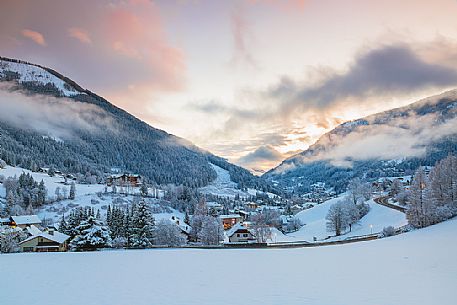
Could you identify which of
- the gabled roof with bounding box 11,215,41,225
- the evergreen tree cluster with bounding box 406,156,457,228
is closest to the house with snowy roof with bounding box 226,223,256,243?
the evergreen tree cluster with bounding box 406,156,457,228

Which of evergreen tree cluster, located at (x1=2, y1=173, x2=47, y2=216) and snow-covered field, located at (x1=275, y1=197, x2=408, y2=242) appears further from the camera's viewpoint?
evergreen tree cluster, located at (x1=2, y1=173, x2=47, y2=216)

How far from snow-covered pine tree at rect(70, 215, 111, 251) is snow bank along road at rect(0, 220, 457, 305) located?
7015 mm

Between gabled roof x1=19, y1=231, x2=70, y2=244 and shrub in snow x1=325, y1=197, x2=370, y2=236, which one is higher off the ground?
shrub in snow x1=325, y1=197, x2=370, y2=236

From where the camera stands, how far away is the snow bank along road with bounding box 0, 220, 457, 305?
37.8 feet

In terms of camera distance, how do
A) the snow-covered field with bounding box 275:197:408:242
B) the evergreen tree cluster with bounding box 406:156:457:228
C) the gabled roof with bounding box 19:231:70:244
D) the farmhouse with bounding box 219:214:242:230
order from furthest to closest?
the farmhouse with bounding box 219:214:242:230
the snow-covered field with bounding box 275:197:408:242
the gabled roof with bounding box 19:231:70:244
the evergreen tree cluster with bounding box 406:156:457:228

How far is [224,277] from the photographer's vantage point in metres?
15.2

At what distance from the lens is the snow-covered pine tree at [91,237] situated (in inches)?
1156

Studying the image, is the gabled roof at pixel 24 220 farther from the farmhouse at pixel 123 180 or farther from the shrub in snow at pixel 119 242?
the farmhouse at pixel 123 180

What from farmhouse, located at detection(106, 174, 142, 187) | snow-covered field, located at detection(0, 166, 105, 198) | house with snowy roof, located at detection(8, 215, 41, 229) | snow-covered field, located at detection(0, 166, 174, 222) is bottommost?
house with snowy roof, located at detection(8, 215, 41, 229)

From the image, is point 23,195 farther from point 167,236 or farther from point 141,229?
point 141,229

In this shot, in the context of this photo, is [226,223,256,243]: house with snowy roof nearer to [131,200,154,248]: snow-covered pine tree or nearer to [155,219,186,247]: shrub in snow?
[155,219,186,247]: shrub in snow

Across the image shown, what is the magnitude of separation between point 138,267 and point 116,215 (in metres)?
32.2

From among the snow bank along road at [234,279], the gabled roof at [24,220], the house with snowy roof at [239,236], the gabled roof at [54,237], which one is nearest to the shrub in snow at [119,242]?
the gabled roof at [54,237]

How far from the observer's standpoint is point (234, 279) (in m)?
14.7
